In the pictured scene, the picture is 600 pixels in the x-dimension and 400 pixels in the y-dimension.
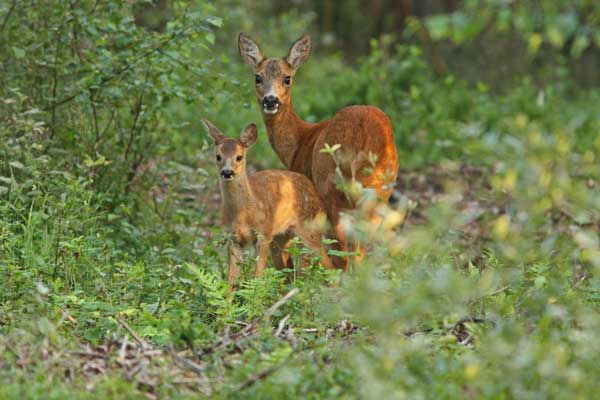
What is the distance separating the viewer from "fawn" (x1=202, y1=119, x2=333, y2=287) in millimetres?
Result: 7706

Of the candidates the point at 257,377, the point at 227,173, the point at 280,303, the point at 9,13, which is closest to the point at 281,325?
the point at 280,303

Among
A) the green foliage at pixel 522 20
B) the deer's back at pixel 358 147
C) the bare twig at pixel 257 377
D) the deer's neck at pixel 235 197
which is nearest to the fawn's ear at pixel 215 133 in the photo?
the deer's neck at pixel 235 197

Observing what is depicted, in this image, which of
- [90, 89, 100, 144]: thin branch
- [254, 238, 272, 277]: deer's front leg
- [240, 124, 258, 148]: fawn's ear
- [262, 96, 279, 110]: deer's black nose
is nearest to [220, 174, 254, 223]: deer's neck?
[254, 238, 272, 277]: deer's front leg

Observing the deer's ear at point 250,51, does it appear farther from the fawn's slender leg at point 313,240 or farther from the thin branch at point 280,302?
the thin branch at point 280,302

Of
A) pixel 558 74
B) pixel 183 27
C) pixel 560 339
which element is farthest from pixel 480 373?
pixel 558 74

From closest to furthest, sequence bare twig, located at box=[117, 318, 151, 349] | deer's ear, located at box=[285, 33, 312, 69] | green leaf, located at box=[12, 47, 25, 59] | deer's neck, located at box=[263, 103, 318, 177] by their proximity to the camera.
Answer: bare twig, located at box=[117, 318, 151, 349] < green leaf, located at box=[12, 47, 25, 59] < deer's neck, located at box=[263, 103, 318, 177] < deer's ear, located at box=[285, 33, 312, 69]

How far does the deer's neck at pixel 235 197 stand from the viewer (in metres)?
7.73

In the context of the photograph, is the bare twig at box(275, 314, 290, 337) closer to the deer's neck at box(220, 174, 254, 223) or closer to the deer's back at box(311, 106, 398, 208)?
the deer's neck at box(220, 174, 254, 223)

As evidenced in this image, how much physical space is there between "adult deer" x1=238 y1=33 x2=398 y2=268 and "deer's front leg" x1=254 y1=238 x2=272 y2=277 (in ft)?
1.95

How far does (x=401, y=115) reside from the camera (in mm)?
12961

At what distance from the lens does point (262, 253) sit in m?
7.57

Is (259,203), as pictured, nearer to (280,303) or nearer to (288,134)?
(288,134)

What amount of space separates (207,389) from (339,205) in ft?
11.3

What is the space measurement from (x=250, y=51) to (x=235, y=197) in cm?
236
